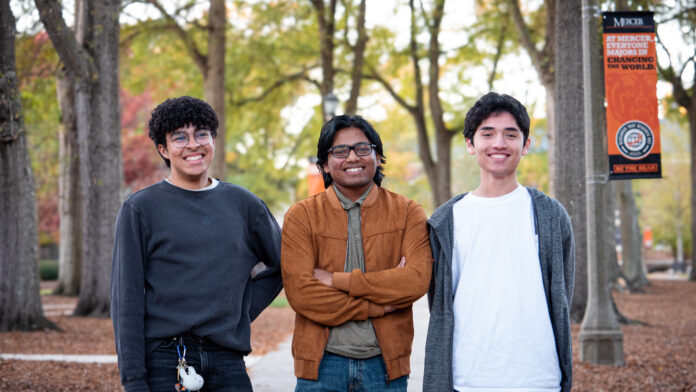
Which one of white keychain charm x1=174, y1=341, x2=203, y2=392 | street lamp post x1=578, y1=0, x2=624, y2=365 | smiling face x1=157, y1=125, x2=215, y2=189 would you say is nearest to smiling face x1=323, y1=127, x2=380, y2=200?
smiling face x1=157, y1=125, x2=215, y2=189

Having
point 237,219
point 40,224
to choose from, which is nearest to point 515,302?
point 237,219

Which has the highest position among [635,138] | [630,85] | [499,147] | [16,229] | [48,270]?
[630,85]

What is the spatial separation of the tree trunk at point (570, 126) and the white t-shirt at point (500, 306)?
8095 millimetres

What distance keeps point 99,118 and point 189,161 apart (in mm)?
10570

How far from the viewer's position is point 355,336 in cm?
346

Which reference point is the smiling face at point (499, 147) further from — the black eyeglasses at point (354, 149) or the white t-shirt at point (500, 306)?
the black eyeglasses at point (354, 149)

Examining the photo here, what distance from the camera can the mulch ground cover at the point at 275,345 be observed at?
7570 mm

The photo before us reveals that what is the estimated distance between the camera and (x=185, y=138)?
3.57 m

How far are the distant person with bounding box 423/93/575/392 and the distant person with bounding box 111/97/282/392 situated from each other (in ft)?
3.03

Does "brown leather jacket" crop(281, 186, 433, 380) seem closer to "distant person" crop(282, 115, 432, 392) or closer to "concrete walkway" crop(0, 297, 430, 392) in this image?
"distant person" crop(282, 115, 432, 392)

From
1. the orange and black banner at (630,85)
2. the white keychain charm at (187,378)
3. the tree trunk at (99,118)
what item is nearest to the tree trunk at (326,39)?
the tree trunk at (99,118)

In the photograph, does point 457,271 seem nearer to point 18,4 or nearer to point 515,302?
point 515,302

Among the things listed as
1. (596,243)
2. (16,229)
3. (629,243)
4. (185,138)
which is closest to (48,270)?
(16,229)

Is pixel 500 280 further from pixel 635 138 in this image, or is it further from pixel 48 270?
pixel 48 270
